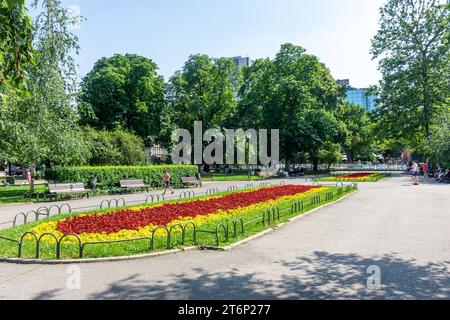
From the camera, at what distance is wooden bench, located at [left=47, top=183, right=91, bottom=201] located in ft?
70.0

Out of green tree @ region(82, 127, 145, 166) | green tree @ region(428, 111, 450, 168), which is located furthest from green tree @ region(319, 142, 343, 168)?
green tree @ region(82, 127, 145, 166)

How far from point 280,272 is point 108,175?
66.3 feet

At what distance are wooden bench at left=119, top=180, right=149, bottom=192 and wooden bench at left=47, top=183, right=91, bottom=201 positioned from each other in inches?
127

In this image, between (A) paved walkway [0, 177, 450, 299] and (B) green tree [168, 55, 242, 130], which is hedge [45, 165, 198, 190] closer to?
(A) paved walkway [0, 177, 450, 299]

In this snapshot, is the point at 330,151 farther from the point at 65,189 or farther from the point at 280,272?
the point at 280,272

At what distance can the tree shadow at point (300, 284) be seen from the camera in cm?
638

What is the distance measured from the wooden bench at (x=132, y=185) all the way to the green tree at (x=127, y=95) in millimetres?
19234

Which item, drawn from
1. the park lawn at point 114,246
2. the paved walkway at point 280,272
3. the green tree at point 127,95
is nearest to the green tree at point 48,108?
the park lawn at point 114,246

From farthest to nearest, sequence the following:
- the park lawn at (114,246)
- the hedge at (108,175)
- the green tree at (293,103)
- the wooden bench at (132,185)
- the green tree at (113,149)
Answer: the green tree at (293,103) → the green tree at (113,149) → the wooden bench at (132,185) → the hedge at (108,175) → the park lawn at (114,246)

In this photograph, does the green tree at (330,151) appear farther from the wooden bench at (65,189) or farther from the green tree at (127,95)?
the wooden bench at (65,189)
